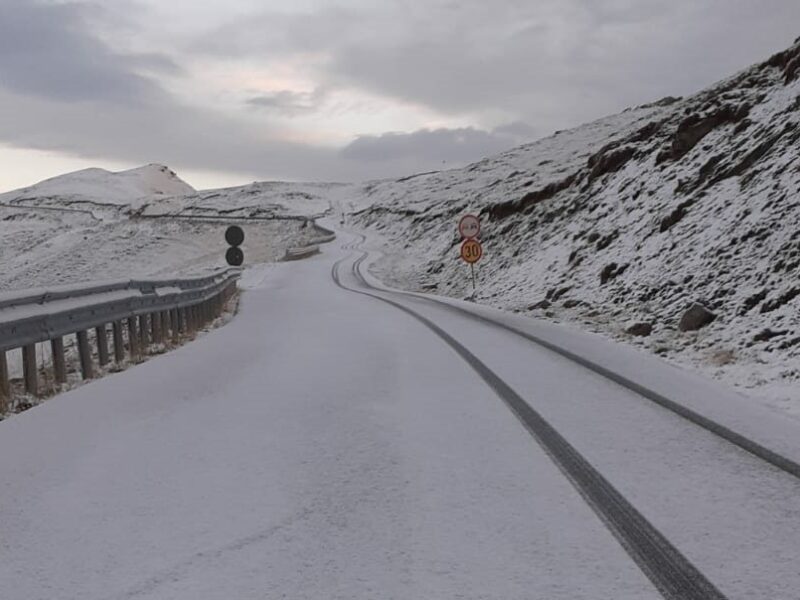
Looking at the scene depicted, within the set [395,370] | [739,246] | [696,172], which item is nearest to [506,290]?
[696,172]

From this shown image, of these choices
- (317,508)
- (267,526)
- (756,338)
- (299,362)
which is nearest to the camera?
(267,526)

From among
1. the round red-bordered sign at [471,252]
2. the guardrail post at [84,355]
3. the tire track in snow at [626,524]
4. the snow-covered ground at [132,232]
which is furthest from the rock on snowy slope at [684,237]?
the snow-covered ground at [132,232]

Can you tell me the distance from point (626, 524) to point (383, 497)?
1290 millimetres

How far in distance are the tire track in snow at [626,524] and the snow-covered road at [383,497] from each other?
0.01m

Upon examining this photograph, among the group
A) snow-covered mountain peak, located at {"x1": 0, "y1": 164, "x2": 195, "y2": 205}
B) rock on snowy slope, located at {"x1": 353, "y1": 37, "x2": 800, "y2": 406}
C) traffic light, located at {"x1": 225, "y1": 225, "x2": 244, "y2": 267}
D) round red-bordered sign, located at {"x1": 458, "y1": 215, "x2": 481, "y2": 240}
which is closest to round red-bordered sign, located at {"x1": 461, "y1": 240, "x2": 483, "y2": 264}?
round red-bordered sign, located at {"x1": 458, "y1": 215, "x2": 481, "y2": 240}

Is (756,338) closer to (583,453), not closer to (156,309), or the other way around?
(583,453)

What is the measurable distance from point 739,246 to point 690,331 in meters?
2.90

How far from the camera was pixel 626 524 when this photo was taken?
373 centimetres

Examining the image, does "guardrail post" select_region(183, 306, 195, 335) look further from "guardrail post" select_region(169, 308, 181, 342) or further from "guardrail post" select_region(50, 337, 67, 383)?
"guardrail post" select_region(50, 337, 67, 383)

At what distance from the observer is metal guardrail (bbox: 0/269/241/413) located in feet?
25.1

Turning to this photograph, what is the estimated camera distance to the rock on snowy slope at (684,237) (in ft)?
35.7

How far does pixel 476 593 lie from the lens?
3.00 m

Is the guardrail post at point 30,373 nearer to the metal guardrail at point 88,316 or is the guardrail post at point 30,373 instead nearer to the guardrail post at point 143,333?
the metal guardrail at point 88,316

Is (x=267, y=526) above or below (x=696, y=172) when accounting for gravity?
below
